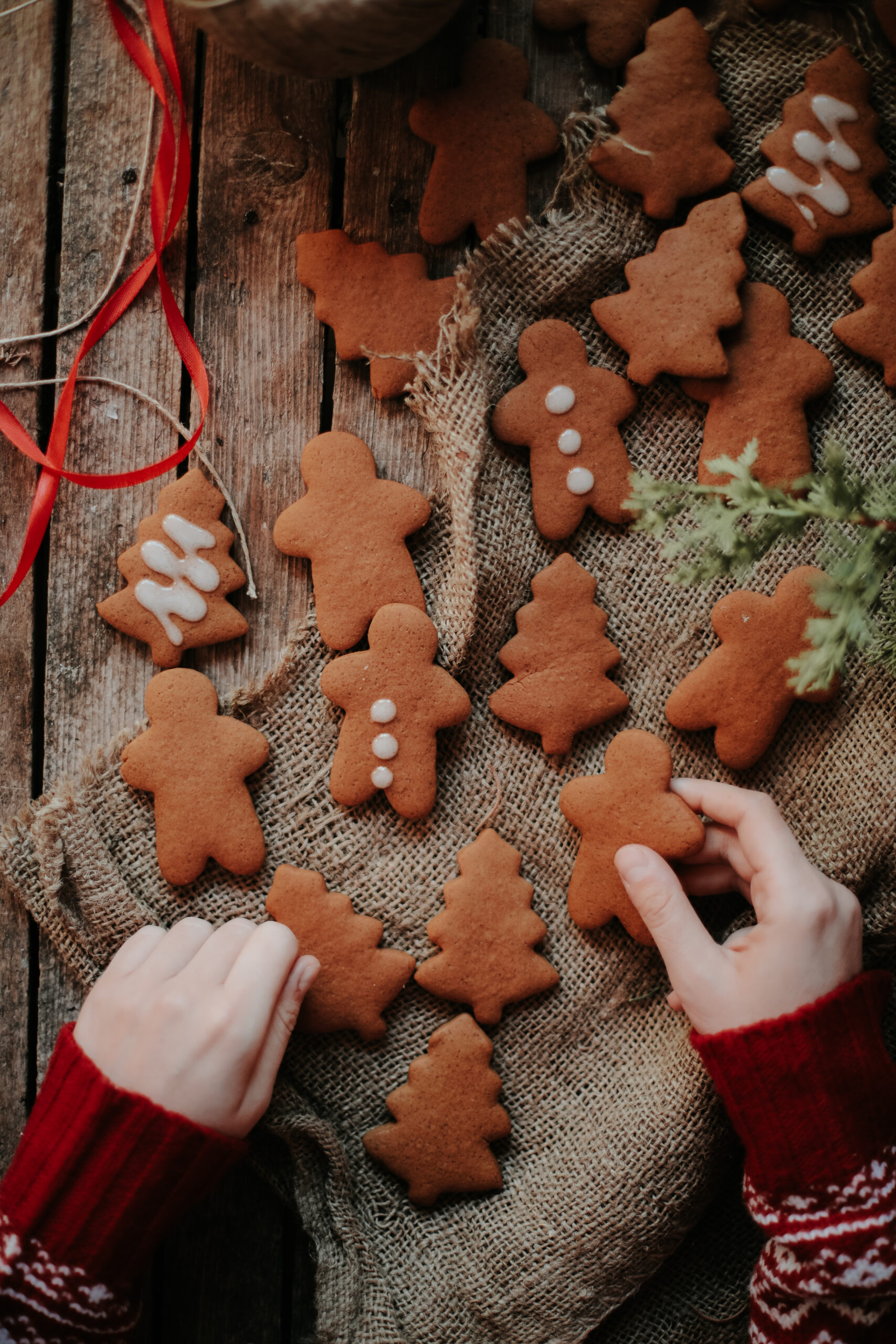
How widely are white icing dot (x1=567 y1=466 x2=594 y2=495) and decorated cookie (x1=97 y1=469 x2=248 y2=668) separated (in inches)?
16.0

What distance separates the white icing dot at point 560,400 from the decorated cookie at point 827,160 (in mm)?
307

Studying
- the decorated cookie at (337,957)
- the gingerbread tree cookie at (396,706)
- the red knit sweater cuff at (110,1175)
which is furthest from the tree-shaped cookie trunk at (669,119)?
the red knit sweater cuff at (110,1175)

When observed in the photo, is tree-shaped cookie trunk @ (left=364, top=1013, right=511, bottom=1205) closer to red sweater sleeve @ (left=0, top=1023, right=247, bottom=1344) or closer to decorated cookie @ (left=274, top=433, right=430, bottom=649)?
red sweater sleeve @ (left=0, top=1023, right=247, bottom=1344)

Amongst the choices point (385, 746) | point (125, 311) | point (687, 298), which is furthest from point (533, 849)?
point (125, 311)

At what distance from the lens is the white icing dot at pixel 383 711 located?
1.09 m

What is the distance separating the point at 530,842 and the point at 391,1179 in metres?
0.44

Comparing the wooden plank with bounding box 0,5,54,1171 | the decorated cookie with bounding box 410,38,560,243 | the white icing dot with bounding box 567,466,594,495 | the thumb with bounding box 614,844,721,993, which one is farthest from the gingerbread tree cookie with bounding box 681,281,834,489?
the wooden plank with bounding box 0,5,54,1171

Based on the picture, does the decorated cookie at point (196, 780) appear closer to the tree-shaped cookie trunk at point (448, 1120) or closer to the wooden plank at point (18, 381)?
the wooden plank at point (18, 381)

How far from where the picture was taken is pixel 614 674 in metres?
1.14

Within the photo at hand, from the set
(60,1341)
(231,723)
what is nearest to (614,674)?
(231,723)

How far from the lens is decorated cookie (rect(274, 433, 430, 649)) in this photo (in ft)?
3.67

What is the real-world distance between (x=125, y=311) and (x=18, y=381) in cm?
17

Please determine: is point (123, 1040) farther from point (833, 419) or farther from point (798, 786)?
point (833, 419)

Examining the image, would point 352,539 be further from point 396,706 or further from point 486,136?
point 486,136
